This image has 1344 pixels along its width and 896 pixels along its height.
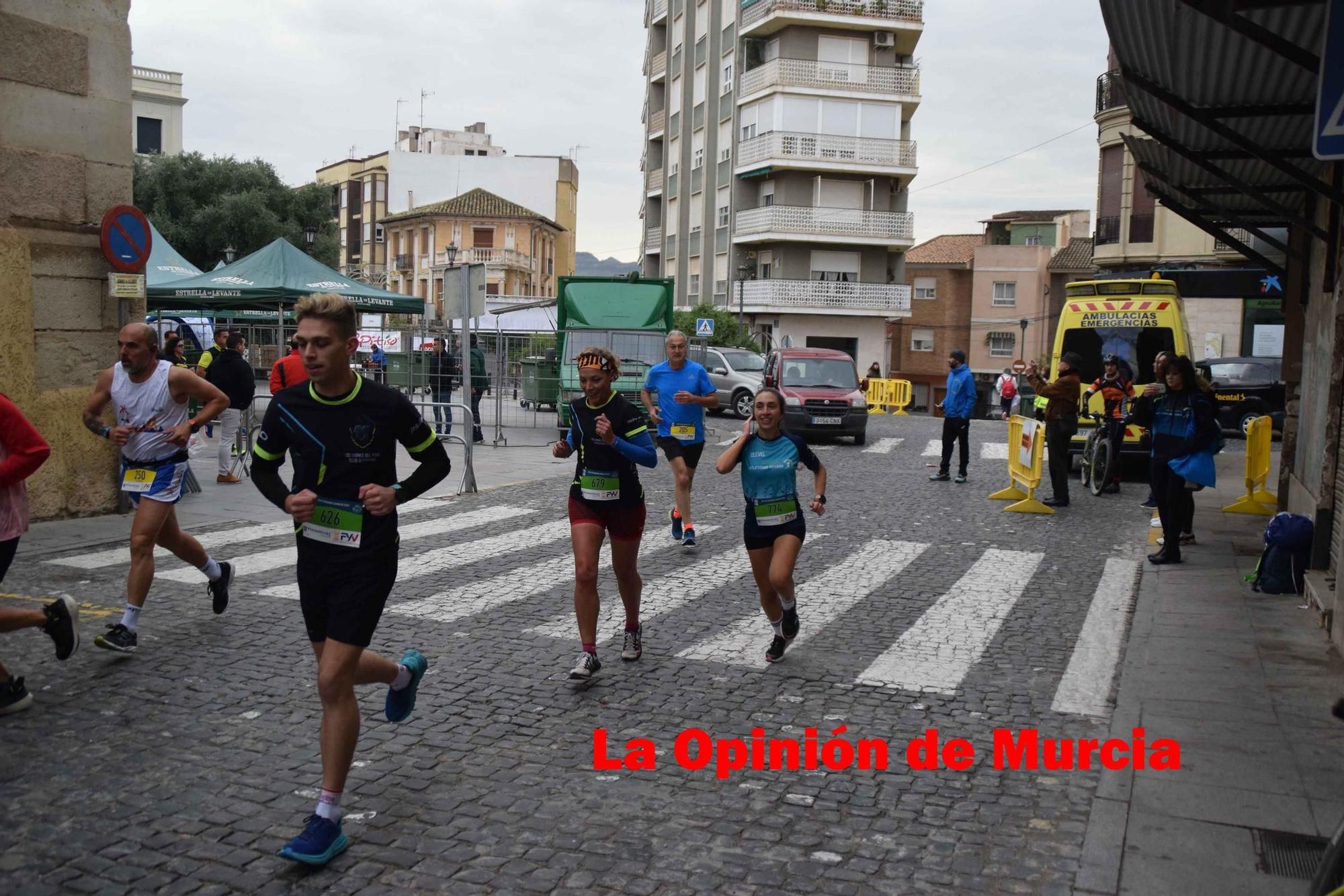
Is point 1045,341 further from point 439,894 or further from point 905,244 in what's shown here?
point 439,894

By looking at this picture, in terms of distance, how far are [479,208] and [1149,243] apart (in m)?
55.2

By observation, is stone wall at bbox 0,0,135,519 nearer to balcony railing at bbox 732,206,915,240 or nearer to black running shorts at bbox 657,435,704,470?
black running shorts at bbox 657,435,704,470

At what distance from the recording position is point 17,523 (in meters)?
5.64

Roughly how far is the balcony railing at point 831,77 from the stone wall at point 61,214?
41105 millimetres

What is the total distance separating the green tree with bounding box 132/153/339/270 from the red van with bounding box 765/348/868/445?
34.2 metres

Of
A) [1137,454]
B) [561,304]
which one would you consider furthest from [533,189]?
[1137,454]

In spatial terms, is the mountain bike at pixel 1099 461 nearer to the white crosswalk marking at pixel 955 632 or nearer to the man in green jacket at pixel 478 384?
the white crosswalk marking at pixel 955 632

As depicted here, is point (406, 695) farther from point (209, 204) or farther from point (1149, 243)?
point (209, 204)

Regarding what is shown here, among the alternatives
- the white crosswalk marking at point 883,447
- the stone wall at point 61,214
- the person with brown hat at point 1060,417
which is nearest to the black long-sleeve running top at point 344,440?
the stone wall at point 61,214

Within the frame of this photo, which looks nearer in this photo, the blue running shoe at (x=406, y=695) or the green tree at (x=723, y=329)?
the blue running shoe at (x=406, y=695)

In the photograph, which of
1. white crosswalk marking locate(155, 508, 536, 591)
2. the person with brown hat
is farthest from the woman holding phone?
the person with brown hat

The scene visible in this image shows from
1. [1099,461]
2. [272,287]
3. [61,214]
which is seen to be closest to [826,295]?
[272,287]

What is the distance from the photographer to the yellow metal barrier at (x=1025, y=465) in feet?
45.9

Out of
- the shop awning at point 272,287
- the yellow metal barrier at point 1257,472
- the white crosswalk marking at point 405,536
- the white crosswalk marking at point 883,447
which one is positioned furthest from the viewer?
the white crosswalk marking at point 883,447
